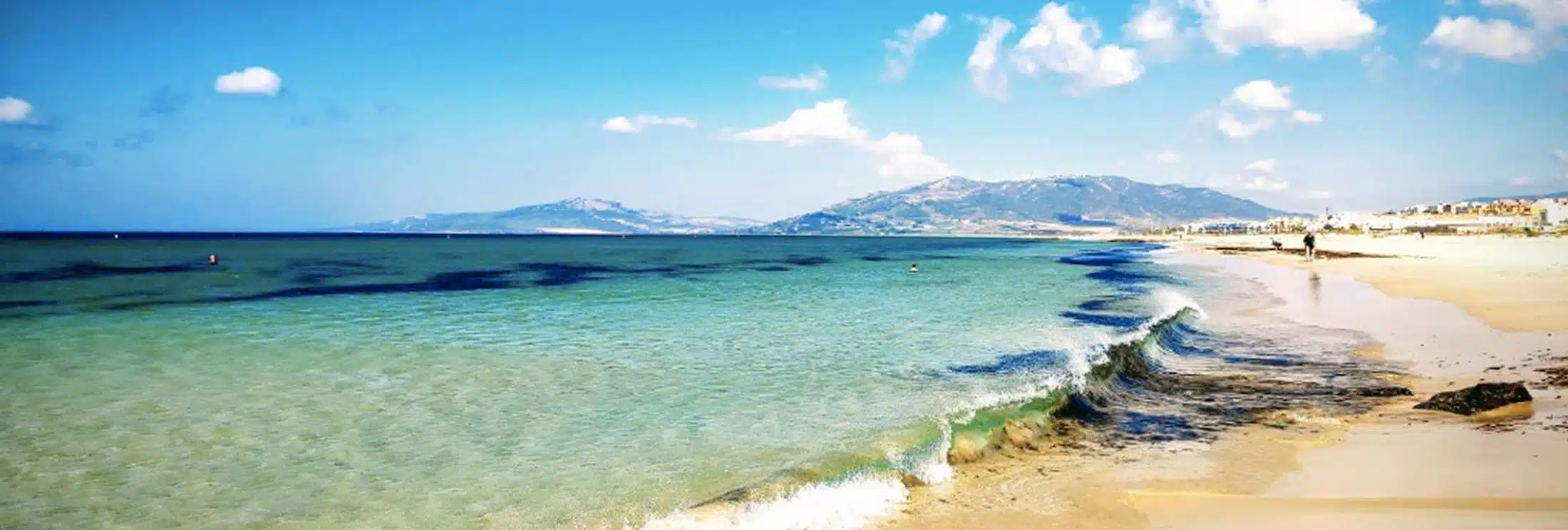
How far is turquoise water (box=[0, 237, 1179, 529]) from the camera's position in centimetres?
945

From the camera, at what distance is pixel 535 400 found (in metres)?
14.6

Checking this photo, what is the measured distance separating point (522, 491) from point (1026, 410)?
302 inches

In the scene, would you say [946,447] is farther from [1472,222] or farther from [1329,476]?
[1472,222]

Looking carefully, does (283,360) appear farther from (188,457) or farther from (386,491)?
(386,491)

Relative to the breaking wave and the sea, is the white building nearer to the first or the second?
the sea

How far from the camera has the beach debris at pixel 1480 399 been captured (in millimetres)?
11711

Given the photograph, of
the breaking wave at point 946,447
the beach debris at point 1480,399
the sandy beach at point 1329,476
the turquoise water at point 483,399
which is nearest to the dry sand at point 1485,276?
the sandy beach at point 1329,476

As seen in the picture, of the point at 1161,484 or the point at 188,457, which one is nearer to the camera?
the point at 1161,484

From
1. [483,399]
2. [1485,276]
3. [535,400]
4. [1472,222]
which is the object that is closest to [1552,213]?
[1472,222]

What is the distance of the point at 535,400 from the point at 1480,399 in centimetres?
1457

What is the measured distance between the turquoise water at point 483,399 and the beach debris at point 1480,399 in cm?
555

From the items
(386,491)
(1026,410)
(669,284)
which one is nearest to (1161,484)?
(1026,410)

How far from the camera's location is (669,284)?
158 feet

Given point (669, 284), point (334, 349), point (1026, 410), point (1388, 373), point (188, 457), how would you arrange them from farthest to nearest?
point (669, 284)
point (334, 349)
point (1388, 373)
point (1026, 410)
point (188, 457)
